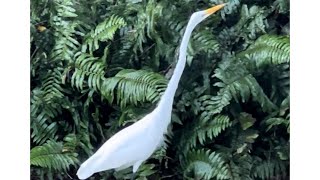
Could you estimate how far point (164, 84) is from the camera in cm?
232

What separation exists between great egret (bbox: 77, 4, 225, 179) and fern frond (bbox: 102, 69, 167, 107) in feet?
0.13

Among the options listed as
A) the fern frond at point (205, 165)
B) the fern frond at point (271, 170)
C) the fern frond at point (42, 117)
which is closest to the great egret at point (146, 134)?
the fern frond at point (205, 165)

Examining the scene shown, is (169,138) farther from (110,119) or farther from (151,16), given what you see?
(151,16)

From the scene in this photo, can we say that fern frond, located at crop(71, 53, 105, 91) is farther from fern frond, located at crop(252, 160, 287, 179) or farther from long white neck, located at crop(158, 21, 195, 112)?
fern frond, located at crop(252, 160, 287, 179)

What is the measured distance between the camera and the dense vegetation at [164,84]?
2268 millimetres

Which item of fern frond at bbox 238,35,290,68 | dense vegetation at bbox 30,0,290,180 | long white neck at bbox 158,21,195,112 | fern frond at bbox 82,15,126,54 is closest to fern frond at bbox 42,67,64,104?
dense vegetation at bbox 30,0,290,180

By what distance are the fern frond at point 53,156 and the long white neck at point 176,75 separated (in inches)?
15.8

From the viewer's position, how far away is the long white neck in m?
2.31

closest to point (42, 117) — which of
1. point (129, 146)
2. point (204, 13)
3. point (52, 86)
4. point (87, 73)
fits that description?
point (52, 86)

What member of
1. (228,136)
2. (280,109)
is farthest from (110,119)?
(280,109)

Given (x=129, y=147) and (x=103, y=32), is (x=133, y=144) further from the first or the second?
(x=103, y=32)

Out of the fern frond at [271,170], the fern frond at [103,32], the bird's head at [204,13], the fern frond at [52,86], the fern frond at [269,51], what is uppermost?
the bird's head at [204,13]

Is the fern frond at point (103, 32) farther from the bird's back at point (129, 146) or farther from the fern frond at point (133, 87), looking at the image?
the bird's back at point (129, 146)
